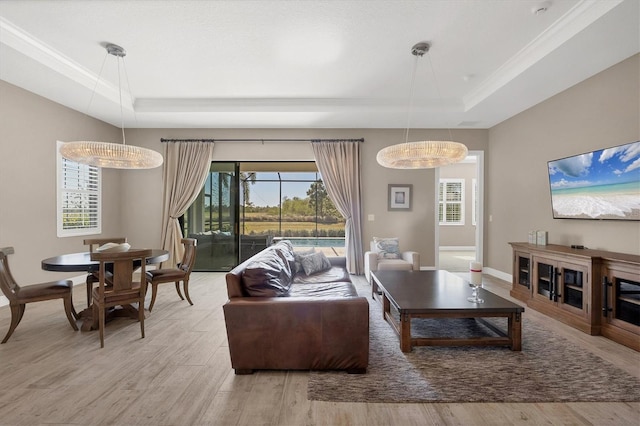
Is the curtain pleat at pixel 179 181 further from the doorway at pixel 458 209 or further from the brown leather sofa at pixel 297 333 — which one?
the doorway at pixel 458 209

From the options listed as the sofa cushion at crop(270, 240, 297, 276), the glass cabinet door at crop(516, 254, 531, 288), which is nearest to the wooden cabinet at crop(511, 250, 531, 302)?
the glass cabinet door at crop(516, 254, 531, 288)

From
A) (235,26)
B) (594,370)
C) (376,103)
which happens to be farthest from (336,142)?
(594,370)

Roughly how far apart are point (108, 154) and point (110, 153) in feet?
0.08

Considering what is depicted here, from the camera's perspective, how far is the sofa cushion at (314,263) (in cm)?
392

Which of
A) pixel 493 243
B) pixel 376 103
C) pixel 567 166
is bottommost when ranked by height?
pixel 493 243

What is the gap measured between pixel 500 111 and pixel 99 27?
18.5ft

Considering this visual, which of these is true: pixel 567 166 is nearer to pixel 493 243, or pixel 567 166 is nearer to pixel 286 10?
pixel 493 243

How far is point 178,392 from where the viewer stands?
2084 mm

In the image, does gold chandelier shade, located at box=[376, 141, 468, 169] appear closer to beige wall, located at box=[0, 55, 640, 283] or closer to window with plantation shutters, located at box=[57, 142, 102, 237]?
beige wall, located at box=[0, 55, 640, 283]

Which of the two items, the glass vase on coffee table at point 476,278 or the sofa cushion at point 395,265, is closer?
the glass vase on coffee table at point 476,278

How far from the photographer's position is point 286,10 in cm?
276

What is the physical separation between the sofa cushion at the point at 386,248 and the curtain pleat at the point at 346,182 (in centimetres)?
51

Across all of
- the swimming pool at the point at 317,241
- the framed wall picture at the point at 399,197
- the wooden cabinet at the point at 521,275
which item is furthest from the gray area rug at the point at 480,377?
the swimming pool at the point at 317,241

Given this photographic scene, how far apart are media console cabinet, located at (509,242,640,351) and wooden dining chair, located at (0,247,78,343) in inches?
211
